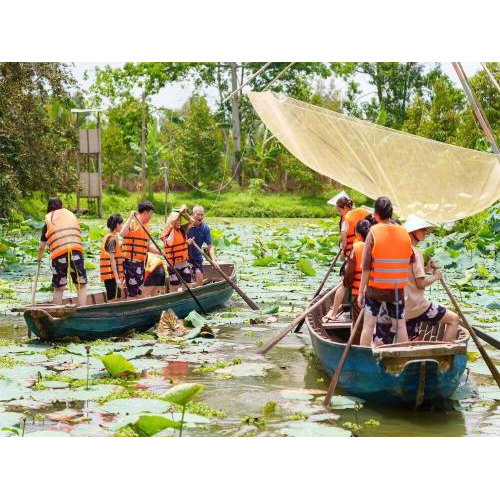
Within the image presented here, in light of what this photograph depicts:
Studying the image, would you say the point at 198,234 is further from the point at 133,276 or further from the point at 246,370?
the point at 246,370

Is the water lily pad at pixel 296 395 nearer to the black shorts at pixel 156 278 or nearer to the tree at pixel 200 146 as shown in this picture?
the black shorts at pixel 156 278

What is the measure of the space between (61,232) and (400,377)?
11.5ft

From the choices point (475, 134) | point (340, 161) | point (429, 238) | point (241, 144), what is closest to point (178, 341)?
point (340, 161)

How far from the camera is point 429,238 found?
14.8 meters

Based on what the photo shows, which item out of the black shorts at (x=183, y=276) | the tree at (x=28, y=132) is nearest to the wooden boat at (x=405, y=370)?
the black shorts at (x=183, y=276)

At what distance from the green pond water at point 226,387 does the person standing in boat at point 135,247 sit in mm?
588

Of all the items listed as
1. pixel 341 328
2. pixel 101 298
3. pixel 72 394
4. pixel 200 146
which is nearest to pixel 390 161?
pixel 341 328

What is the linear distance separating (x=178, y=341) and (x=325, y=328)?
54.7 inches

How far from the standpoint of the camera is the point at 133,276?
7688 mm

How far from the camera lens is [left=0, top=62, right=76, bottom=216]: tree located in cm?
1283

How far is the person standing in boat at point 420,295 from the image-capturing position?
5066 mm

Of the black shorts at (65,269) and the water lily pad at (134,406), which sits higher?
the black shorts at (65,269)

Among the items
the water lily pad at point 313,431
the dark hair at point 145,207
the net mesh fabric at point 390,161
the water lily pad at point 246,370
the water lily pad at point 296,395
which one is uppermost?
the net mesh fabric at point 390,161

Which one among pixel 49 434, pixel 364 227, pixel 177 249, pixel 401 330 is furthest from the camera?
pixel 177 249
